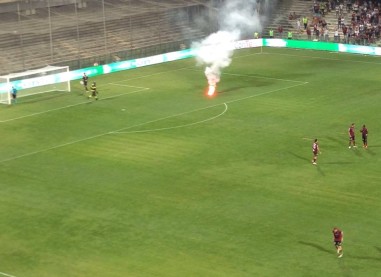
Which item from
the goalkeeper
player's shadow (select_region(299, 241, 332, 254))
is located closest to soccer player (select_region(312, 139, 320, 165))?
player's shadow (select_region(299, 241, 332, 254))

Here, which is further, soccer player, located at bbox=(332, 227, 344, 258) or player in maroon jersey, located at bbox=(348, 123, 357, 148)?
player in maroon jersey, located at bbox=(348, 123, 357, 148)

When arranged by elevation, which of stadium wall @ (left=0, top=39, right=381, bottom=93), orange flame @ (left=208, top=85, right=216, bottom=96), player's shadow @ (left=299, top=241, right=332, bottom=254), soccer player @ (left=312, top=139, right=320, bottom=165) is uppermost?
stadium wall @ (left=0, top=39, right=381, bottom=93)

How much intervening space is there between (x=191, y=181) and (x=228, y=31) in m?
51.1

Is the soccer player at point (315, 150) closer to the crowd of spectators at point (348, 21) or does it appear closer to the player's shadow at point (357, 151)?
the player's shadow at point (357, 151)

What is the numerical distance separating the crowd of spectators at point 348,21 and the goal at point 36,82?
1294 inches

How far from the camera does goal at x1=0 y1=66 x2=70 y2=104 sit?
68.4m

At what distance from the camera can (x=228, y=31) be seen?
313ft

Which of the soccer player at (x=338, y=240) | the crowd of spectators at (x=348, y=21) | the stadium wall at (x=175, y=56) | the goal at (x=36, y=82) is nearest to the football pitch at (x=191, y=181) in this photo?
the soccer player at (x=338, y=240)

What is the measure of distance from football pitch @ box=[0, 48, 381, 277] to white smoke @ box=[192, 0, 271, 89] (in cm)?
815

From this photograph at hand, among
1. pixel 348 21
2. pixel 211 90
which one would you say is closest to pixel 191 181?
pixel 211 90

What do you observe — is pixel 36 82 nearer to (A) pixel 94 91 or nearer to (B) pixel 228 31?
(A) pixel 94 91

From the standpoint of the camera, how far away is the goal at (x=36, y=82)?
224ft

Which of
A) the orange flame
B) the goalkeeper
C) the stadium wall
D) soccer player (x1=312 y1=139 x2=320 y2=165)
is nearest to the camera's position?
soccer player (x1=312 y1=139 x2=320 y2=165)

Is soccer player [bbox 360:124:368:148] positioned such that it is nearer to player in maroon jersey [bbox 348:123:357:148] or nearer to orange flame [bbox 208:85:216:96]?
player in maroon jersey [bbox 348:123:357:148]
